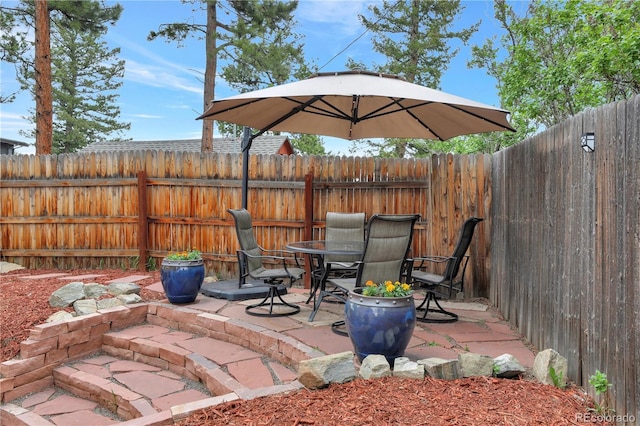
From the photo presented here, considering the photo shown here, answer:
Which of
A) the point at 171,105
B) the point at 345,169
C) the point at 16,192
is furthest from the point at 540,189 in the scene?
the point at 171,105

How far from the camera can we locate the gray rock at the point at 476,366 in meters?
2.58

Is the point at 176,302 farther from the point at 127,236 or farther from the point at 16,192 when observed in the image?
the point at 16,192

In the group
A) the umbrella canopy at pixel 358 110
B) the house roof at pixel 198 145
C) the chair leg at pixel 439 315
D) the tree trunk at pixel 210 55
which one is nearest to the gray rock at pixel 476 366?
the chair leg at pixel 439 315

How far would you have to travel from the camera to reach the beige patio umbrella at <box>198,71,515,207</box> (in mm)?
3449

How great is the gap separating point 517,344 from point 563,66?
456cm

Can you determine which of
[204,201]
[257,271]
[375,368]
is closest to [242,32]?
[204,201]

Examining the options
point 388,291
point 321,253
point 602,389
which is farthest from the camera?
point 321,253

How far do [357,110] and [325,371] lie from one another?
3.25m

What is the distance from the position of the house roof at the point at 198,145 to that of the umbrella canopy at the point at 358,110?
11.0 m

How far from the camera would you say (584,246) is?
2453 millimetres

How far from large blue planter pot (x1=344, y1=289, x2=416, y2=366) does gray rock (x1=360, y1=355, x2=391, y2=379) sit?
0.42ft

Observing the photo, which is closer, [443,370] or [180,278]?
[443,370]

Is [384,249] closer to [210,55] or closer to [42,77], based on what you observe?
[42,77]

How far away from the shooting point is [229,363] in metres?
3.34
